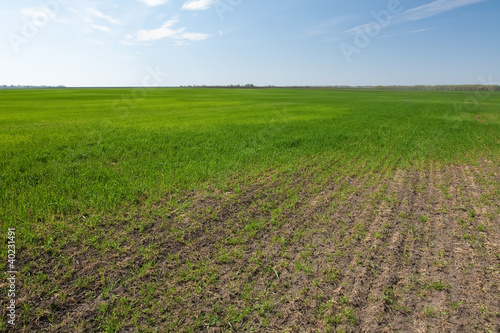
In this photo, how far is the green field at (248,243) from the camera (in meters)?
4.51

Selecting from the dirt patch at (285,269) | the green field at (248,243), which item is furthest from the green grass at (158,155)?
the dirt patch at (285,269)

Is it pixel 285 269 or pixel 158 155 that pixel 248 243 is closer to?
pixel 285 269

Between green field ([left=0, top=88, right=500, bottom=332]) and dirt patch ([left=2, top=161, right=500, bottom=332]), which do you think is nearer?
dirt patch ([left=2, top=161, right=500, bottom=332])

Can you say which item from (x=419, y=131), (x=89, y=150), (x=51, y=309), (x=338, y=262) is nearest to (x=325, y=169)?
(x=338, y=262)

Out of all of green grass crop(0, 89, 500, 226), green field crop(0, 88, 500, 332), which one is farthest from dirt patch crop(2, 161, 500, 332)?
green grass crop(0, 89, 500, 226)

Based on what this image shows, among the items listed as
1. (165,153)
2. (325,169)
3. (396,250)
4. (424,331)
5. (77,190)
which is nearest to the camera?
(424,331)

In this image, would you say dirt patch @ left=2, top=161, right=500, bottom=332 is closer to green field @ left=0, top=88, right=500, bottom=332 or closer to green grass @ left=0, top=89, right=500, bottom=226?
green field @ left=0, top=88, right=500, bottom=332

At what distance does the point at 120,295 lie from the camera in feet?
15.9

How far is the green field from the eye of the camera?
14.8 feet

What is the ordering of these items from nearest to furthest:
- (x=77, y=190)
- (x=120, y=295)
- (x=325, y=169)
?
(x=120, y=295) → (x=77, y=190) → (x=325, y=169)

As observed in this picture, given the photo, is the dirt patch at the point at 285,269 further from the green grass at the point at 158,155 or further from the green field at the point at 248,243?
the green grass at the point at 158,155

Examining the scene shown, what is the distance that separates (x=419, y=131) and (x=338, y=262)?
22.7 meters

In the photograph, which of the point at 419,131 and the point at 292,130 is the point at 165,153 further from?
the point at 419,131

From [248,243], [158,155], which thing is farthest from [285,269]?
[158,155]
